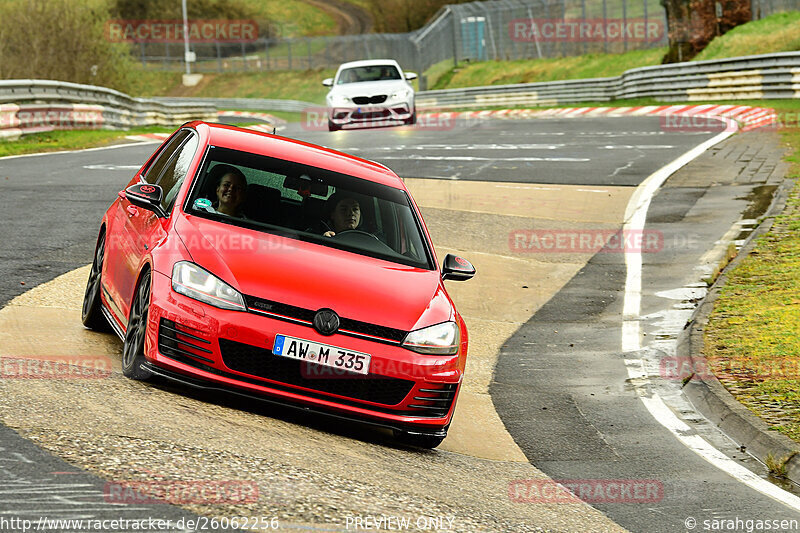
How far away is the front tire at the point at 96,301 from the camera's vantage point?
823cm

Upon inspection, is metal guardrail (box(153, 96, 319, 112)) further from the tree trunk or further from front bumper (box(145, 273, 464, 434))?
front bumper (box(145, 273, 464, 434))

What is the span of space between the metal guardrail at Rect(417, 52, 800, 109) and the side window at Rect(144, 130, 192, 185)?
25.7m

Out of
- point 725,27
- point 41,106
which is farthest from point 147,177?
point 725,27

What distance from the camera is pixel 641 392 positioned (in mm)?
8992

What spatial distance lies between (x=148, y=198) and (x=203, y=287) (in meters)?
1.16

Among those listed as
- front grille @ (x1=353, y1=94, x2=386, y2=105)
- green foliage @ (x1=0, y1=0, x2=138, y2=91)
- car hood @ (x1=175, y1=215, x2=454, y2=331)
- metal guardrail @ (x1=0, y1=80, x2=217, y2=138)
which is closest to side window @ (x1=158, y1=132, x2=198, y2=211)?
car hood @ (x1=175, y1=215, x2=454, y2=331)

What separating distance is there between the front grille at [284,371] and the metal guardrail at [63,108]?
17761 millimetres

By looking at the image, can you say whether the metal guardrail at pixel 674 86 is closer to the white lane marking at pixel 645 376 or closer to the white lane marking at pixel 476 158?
the white lane marking at pixel 476 158

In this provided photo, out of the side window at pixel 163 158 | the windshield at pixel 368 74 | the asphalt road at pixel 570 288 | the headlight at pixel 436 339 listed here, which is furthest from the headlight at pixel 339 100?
the headlight at pixel 436 339

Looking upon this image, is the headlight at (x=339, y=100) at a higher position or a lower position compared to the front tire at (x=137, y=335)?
lower

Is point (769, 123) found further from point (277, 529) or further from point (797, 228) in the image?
point (277, 529)

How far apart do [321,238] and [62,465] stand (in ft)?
9.22

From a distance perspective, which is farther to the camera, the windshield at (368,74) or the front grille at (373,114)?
the windshield at (368,74)

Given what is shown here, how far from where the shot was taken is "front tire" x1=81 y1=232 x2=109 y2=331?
27.0ft
